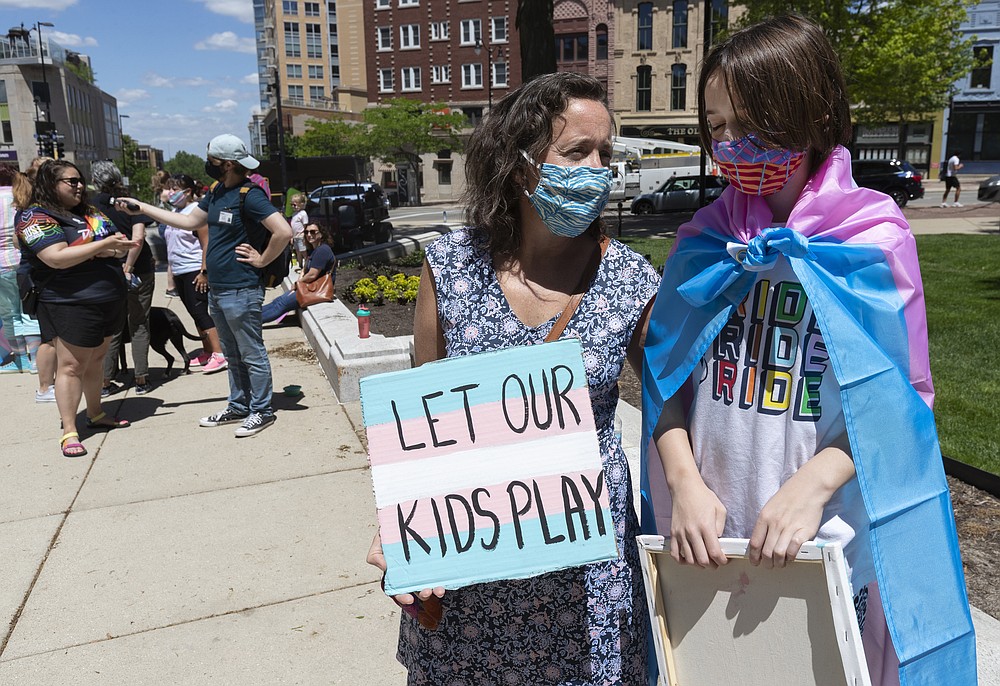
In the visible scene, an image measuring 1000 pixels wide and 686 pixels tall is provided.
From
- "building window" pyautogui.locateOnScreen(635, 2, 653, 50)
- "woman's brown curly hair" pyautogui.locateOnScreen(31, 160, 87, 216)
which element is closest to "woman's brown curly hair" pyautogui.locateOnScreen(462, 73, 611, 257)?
"woman's brown curly hair" pyautogui.locateOnScreen(31, 160, 87, 216)

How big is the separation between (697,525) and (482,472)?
17.6 inches

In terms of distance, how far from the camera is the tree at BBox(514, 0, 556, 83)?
32.2 feet

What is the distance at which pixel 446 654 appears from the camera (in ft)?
6.32

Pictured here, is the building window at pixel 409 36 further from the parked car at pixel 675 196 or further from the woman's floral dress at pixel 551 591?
the woman's floral dress at pixel 551 591

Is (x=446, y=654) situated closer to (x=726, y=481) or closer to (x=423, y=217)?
(x=726, y=481)

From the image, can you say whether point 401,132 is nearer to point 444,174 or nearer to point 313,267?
point 444,174

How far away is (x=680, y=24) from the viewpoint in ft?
161

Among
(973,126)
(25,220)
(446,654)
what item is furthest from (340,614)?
(973,126)

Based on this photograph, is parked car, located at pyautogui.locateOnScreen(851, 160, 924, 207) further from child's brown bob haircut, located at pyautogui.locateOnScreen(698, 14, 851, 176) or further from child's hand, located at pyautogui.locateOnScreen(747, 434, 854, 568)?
child's hand, located at pyautogui.locateOnScreen(747, 434, 854, 568)

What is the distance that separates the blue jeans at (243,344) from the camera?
5.77m

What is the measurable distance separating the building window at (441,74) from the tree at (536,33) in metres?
49.9

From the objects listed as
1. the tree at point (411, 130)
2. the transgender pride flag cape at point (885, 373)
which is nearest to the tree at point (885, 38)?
the transgender pride flag cape at point (885, 373)

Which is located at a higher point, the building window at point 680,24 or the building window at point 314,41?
the building window at point 314,41

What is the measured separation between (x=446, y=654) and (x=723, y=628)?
710 mm
